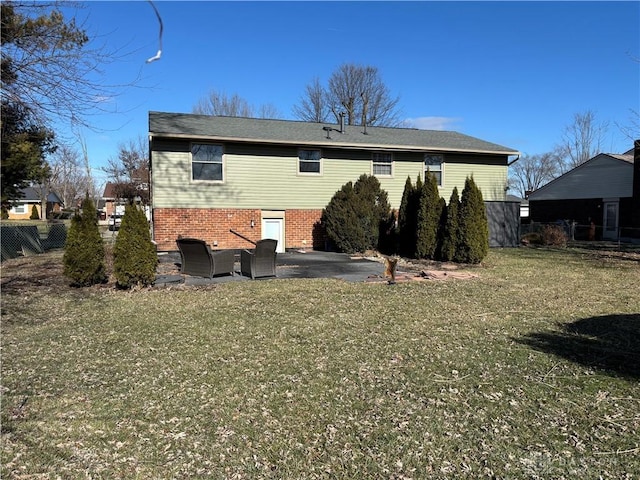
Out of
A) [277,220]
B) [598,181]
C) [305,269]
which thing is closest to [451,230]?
[305,269]

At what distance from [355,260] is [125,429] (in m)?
10.6

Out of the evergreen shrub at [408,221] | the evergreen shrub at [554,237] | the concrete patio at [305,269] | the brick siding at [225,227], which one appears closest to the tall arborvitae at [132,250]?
the concrete patio at [305,269]

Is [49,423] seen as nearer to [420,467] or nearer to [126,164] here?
[420,467]

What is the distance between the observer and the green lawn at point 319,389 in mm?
2867

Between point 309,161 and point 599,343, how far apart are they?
12.5 m

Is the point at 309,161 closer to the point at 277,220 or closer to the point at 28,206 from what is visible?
the point at 277,220

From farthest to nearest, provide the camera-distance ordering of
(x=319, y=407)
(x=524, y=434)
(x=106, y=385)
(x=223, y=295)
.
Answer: (x=223, y=295) < (x=106, y=385) < (x=319, y=407) < (x=524, y=434)

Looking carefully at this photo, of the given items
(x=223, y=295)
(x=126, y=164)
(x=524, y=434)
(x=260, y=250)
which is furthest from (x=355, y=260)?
(x=126, y=164)

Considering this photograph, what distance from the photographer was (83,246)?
852 centimetres

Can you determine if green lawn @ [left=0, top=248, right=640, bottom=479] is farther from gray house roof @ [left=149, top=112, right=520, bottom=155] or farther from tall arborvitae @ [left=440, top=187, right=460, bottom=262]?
gray house roof @ [left=149, top=112, right=520, bottom=155]

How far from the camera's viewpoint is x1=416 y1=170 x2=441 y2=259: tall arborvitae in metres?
13.7

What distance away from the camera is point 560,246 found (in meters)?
19.7

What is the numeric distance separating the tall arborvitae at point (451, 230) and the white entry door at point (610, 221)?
57.0 feet

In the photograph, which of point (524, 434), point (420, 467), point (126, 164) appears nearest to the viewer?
point (420, 467)
